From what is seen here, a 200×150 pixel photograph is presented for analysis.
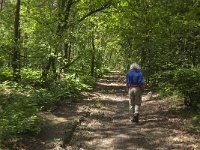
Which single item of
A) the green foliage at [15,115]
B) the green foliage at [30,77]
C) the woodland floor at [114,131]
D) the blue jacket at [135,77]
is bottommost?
the woodland floor at [114,131]

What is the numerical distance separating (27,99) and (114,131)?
3.14m

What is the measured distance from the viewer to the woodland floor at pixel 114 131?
946cm

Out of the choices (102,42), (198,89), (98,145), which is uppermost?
(102,42)

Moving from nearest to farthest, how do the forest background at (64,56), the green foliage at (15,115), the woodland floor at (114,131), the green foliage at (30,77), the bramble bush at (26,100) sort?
1. the green foliage at (15,115)
2. the bramble bush at (26,100)
3. the woodland floor at (114,131)
4. the forest background at (64,56)
5. the green foliage at (30,77)

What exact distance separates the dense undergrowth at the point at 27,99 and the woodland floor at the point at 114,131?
18.5 inches

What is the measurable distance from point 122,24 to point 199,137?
19.4 m

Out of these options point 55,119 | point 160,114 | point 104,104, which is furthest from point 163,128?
point 104,104

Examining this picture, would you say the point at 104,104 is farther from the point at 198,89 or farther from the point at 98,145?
the point at 98,145

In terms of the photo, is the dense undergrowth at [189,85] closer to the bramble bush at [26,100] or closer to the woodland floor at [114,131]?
the woodland floor at [114,131]

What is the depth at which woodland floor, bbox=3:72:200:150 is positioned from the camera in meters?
9.46

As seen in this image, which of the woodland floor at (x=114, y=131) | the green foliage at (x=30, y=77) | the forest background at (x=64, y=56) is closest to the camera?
the woodland floor at (x=114, y=131)

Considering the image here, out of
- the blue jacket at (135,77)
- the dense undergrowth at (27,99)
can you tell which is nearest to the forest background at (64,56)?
the dense undergrowth at (27,99)

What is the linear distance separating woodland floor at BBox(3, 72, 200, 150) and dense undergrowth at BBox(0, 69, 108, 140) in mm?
471

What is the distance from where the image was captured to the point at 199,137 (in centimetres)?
970
